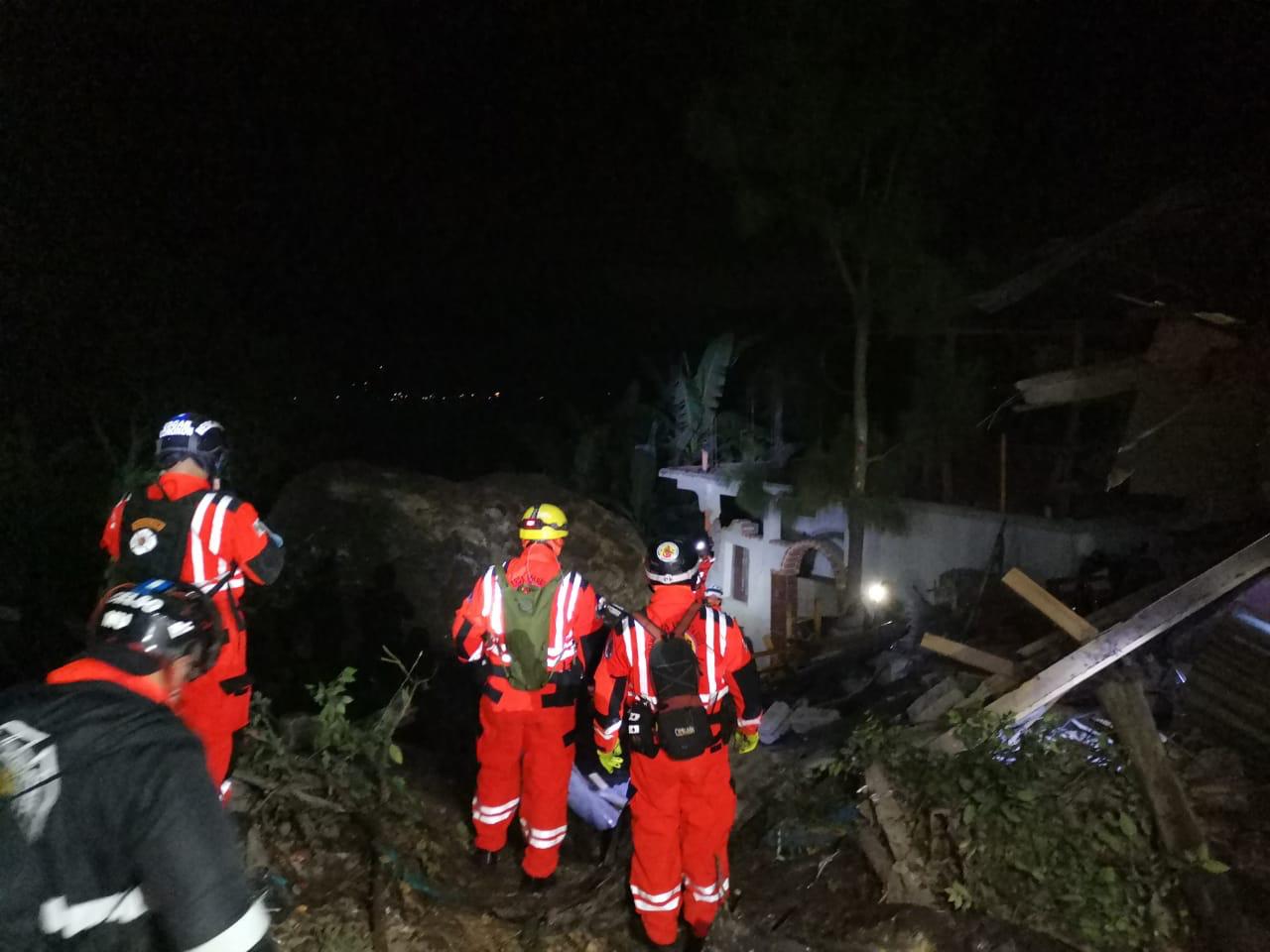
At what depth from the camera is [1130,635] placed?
5.02 m

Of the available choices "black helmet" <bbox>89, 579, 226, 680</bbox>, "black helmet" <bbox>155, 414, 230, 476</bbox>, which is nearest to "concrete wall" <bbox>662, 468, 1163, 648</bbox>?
"black helmet" <bbox>155, 414, 230, 476</bbox>

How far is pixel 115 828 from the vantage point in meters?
1.76

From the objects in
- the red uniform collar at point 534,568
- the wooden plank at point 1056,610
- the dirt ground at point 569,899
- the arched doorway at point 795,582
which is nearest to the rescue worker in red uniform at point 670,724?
the dirt ground at point 569,899

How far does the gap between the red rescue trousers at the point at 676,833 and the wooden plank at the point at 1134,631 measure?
6.45 feet

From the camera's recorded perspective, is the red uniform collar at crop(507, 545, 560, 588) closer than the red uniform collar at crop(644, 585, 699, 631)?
No

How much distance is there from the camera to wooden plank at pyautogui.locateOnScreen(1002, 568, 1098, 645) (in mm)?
5164

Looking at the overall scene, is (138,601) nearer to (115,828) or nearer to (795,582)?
(115,828)

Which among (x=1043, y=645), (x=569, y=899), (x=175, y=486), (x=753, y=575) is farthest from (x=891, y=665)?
(x=175, y=486)

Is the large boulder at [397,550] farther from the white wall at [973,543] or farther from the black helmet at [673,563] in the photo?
the white wall at [973,543]

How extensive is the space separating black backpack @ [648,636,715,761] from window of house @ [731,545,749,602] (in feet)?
39.6

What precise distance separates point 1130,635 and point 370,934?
450 centimetres

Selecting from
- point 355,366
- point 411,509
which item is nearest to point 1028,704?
point 411,509

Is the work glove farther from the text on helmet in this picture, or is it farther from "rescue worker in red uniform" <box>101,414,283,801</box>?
the text on helmet

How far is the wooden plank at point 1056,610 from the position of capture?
16.9 ft
